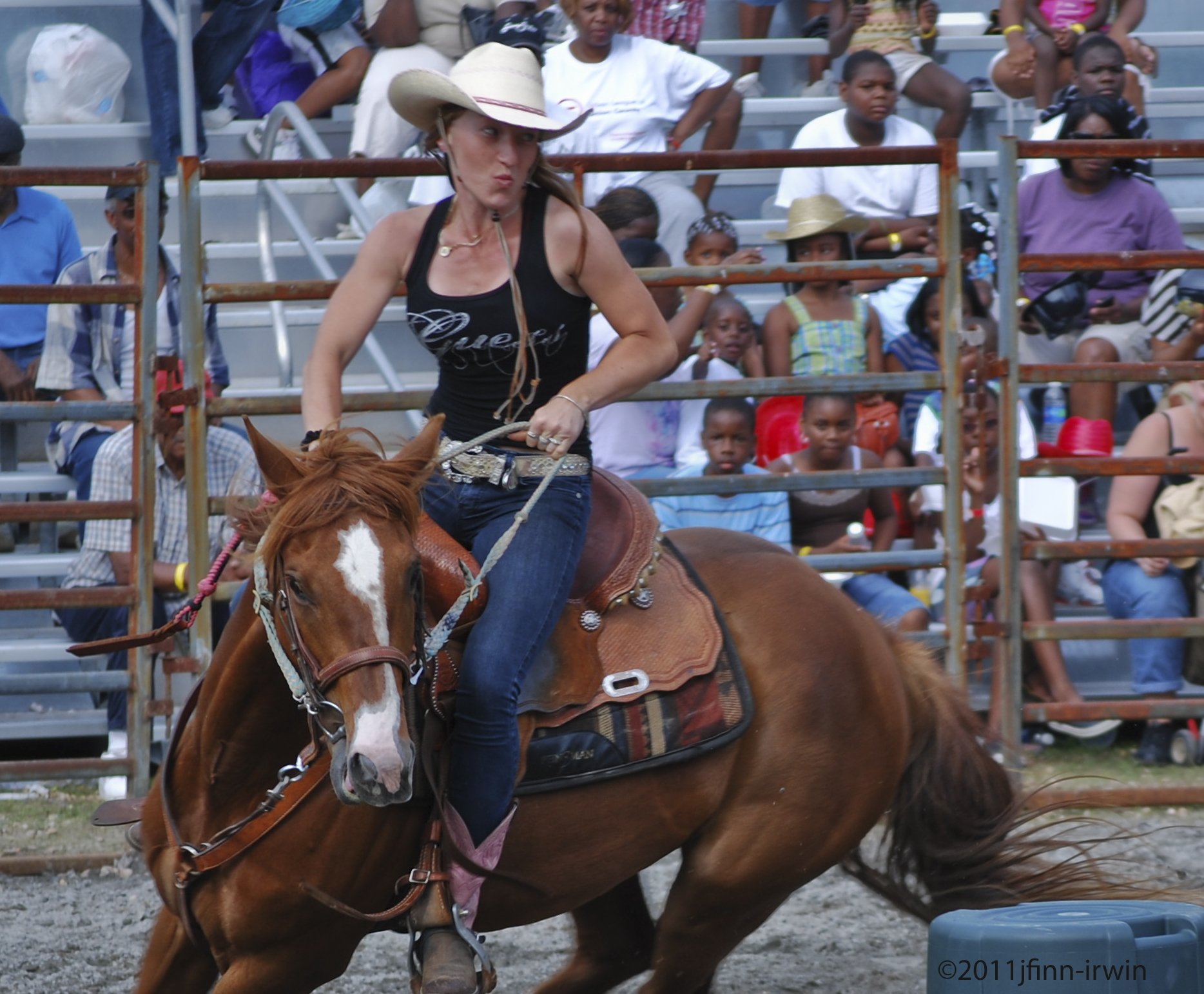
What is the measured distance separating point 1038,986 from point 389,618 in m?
1.30

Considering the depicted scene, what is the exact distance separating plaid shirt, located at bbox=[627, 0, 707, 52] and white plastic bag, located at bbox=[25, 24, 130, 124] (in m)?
2.88

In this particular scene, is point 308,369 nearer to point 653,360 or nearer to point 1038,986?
point 653,360

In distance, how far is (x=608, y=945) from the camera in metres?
3.83

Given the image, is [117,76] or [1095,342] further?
[117,76]

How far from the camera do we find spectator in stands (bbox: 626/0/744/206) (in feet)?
25.2

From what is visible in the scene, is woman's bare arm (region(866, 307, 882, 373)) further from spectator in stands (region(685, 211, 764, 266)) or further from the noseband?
the noseband

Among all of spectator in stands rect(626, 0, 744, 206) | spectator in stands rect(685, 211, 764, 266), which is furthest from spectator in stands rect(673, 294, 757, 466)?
spectator in stands rect(626, 0, 744, 206)

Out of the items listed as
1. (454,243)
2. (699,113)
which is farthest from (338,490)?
(699,113)

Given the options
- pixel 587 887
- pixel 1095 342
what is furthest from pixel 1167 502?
pixel 587 887

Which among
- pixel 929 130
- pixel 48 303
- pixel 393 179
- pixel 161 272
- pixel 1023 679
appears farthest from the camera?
pixel 929 130

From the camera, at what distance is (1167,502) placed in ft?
20.4

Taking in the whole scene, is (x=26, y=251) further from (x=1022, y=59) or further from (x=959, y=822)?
(x=1022, y=59)

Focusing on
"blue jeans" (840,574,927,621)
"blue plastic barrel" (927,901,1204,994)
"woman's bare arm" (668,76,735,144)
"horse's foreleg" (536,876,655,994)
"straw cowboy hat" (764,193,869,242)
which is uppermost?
"woman's bare arm" (668,76,735,144)

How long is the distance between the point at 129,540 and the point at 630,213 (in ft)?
8.19
